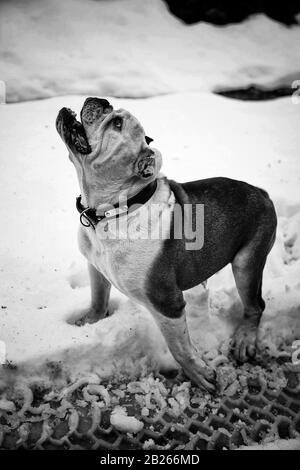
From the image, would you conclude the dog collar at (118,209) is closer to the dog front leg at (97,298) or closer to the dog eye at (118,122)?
the dog eye at (118,122)

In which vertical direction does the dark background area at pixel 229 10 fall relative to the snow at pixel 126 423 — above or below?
above

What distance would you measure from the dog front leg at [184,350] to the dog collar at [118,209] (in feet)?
2.08

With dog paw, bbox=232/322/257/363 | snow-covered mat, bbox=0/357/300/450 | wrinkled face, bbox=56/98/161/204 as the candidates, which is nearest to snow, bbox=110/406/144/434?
snow-covered mat, bbox=0/357/300/450

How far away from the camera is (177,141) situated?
5.20m

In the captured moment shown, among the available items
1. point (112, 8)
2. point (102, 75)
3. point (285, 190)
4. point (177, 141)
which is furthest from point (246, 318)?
point (112, 8)

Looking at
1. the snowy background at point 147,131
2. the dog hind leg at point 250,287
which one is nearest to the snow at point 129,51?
the snowy background at point 147,131

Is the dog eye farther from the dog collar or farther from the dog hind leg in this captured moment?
the dog hind leg

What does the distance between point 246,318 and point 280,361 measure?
403 mm

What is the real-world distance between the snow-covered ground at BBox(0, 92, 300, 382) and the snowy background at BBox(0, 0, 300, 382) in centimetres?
1

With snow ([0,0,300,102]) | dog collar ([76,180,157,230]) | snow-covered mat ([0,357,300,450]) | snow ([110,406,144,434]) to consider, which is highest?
dog collar ([76,180,157,230])

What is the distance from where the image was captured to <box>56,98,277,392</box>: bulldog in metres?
1.77

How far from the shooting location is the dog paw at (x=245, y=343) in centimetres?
251

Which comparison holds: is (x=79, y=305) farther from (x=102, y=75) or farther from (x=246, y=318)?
(x=102, y=75)

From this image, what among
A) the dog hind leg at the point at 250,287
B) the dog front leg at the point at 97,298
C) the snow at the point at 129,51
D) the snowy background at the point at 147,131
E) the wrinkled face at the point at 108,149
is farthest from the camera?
the snow at the point at 129,51
